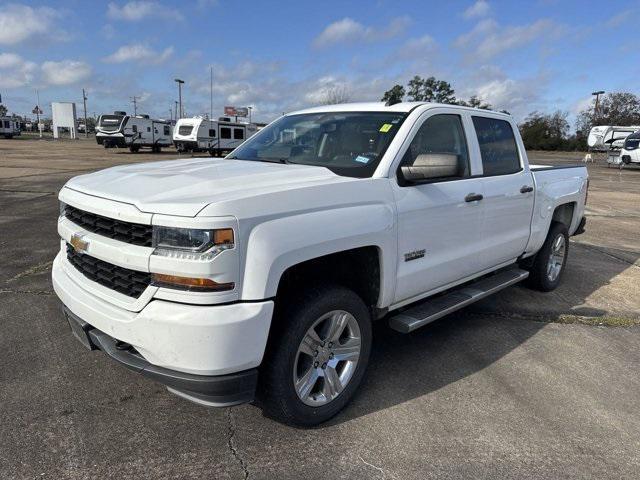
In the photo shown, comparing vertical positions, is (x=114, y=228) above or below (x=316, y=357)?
above

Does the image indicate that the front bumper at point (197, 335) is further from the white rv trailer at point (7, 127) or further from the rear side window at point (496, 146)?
the white rv trailer at point (7, 127)

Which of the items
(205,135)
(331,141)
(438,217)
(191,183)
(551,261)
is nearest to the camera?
(191,183)

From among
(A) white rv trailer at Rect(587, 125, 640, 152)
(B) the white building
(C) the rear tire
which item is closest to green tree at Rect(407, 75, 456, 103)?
(A) white rv trailer at Rect(587, 125, 640, 152)

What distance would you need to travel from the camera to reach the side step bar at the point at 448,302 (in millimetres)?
3428

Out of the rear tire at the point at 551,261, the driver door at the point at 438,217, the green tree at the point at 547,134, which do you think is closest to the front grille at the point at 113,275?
the driver door at the point at 438,217

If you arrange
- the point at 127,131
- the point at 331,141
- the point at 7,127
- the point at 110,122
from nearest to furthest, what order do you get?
the point at 331,141, the point at 127,131, the point at 110,122, the point at 7,127

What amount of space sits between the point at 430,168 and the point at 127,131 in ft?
119

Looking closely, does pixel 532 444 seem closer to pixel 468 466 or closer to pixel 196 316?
pixel 468 466

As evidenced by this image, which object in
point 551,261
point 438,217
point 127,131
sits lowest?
point 551,261

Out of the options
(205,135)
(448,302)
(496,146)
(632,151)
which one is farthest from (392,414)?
(205,135)

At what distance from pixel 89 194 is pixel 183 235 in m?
0.88

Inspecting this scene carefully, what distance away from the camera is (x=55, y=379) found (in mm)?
3428

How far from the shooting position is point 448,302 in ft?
12.7

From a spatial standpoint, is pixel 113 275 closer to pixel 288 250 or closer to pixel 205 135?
pixel 288 250
